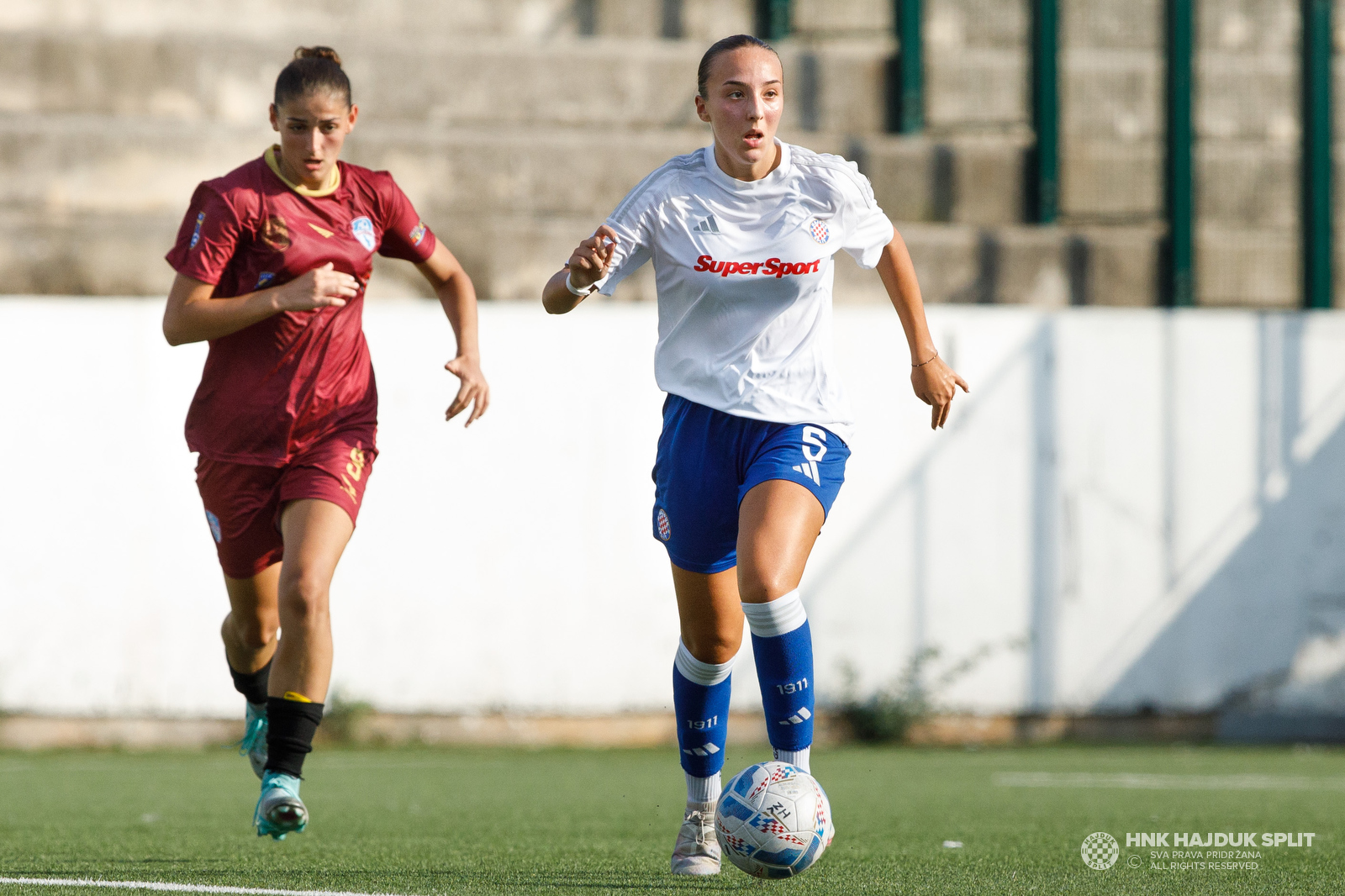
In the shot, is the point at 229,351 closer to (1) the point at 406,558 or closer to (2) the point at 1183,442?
(1) the point at 406,558

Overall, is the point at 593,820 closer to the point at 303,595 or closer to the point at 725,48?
the point at 303,595

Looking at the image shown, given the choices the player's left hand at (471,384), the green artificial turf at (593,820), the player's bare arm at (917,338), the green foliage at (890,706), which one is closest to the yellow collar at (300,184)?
the player's left hand at (471,384)

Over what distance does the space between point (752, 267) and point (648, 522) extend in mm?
5675

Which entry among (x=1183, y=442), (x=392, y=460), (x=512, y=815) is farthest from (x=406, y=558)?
(x=1183, y=442)

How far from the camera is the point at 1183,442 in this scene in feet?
33.2

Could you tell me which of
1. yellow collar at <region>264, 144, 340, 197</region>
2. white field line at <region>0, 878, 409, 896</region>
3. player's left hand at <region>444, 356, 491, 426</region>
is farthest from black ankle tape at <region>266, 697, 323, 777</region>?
yellow collar at <region>264, 144, 340, 197</region>

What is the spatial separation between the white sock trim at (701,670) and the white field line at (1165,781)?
134 inches

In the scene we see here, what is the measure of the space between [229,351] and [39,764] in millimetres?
4678

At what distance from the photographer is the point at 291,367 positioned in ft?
15.0

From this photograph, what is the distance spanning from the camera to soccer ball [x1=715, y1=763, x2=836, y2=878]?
365cm

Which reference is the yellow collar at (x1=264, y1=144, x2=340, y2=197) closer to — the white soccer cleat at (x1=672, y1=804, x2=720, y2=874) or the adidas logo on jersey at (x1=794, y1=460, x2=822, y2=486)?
the adidas logo on jersey at (x1=794, y1=460, x2=822, y2=486)

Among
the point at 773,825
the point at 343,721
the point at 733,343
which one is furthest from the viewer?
the point at 343,721

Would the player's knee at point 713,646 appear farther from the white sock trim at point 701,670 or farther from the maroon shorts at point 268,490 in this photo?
the maroon shorts at point 268,490

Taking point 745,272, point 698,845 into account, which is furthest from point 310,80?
point 698,845
